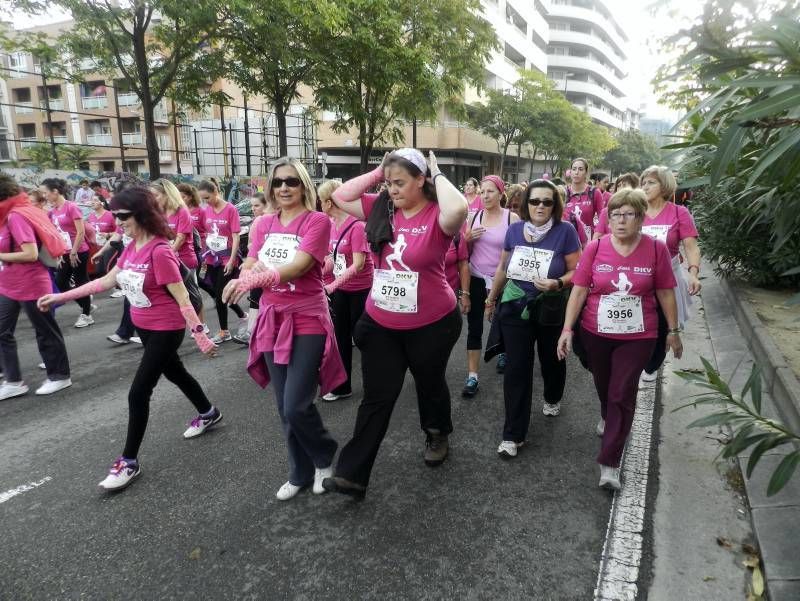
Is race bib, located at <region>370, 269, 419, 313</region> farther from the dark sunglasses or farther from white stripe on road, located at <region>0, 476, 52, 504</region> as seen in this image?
white stripe on road, located at <region>0, 476, 52, 504</region>

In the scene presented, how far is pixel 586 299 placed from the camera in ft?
11.2

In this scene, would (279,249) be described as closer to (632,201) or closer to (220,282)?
(632,201)

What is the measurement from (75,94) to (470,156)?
88.7 ft

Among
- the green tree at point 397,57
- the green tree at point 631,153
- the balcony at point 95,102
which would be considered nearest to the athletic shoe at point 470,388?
the green tree at point 397,57

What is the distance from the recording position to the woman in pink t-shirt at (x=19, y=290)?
4.73 m

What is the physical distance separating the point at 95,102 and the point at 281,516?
42.0m

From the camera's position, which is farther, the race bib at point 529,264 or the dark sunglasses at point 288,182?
the race bib at point 529,264

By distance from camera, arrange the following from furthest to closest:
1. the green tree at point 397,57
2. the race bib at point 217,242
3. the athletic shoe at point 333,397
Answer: the green tree at point 397,57, the race bib at point 217,242, the athletic shoe at point 333,397

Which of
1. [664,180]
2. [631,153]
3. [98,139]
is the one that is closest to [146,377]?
[664,180]

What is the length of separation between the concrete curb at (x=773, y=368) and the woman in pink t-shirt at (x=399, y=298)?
1.66 metres

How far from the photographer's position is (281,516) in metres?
3.04

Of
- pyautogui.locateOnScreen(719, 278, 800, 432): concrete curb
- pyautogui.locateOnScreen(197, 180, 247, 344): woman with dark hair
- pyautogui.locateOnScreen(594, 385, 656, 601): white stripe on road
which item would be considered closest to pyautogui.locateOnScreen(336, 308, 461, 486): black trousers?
pyautogui.locateOnScreen(594, 385, 656, 601): white stripe on road

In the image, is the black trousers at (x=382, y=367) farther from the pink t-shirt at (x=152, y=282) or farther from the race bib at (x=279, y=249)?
the pink t-shirt at (x=152, y=282)

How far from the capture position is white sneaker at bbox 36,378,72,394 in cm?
507
